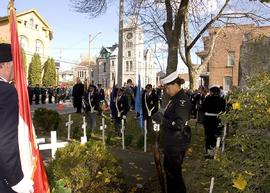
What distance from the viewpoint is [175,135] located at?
613 centimetres

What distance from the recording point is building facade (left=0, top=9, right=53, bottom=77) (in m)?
71.1

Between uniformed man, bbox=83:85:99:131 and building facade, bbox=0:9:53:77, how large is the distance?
185 ft

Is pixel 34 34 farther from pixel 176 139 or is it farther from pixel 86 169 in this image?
pixel 86 169

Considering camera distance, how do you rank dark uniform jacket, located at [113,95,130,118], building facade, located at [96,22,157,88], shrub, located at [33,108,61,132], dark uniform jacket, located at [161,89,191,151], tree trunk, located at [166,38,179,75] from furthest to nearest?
building facade, located at [96,22,157,88]
tree trunk, located at [166,38,179,75]
shrub, located at [33,108,61,132]
dark uniform jacket, located at [113,95,130,118]
dark uniform jacket, located at [161,89,191,151]

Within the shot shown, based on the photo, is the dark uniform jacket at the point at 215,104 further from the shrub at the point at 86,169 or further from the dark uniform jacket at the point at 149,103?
the shrub at the point at 86,169

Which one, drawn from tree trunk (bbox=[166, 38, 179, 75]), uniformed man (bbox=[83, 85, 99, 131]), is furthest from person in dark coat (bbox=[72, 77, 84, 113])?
tree trunk (bbox=[166, 38, 179, 75])

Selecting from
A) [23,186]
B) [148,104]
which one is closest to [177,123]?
[23,186]

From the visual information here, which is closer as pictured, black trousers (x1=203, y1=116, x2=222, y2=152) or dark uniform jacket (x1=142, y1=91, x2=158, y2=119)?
black trousers (x1=203, y1=116, x2=222, y2=152)

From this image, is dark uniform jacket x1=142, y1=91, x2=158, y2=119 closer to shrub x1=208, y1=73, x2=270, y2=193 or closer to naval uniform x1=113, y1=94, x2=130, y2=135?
naval uniform x1=113, y1=94, x2=130, y2=135

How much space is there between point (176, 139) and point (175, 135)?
6 cm

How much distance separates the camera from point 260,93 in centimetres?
392

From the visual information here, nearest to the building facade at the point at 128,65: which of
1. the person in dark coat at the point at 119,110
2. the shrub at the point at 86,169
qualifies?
the person in dark coat at the point at 119,110

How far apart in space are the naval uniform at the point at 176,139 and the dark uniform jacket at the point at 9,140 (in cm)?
347

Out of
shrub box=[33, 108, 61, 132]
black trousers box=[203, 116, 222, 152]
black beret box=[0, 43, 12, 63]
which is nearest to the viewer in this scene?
black beret box=[0, 43, 12, 63]
